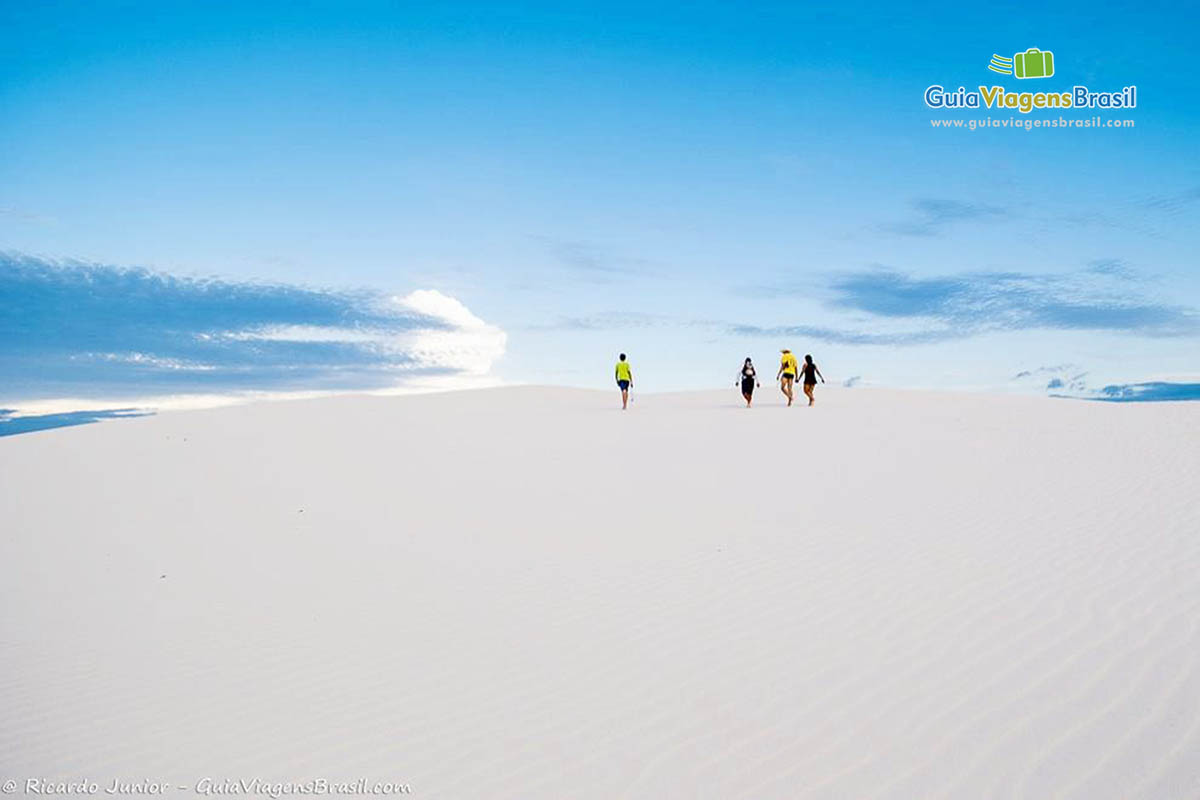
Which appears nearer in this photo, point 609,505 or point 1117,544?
point 1117,544

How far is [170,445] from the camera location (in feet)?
65.5

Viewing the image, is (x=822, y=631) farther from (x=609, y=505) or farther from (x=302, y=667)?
(x=609, y=505)

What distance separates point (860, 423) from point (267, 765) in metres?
18.5

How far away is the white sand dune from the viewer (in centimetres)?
471

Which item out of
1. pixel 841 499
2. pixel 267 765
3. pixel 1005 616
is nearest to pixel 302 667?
pixel 267 765

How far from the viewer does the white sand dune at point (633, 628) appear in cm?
471

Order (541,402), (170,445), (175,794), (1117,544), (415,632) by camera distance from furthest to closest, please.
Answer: (541,402) < (170,445) < (1117,544) < (415,632) < (175,794)

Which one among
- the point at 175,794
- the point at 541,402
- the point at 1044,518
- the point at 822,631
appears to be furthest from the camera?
the point at 541,402
